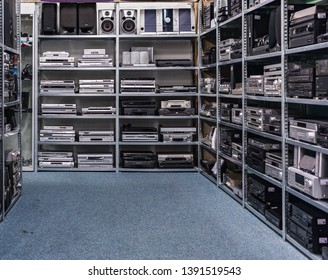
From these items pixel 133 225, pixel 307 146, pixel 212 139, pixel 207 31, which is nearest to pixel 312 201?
pixel 307 146

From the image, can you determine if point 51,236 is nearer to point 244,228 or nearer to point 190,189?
point 244,228

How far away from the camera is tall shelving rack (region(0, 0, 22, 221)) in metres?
3.56

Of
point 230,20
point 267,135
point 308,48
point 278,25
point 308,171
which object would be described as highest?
point 230,20

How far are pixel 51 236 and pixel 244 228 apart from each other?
4.79 ft

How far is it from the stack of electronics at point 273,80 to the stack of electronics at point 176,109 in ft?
7.79

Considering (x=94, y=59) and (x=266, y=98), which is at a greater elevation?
(x=94, y=59)

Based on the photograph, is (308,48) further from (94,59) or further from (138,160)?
(94,59)

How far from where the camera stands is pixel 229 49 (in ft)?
14.6

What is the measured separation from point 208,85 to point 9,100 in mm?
2423

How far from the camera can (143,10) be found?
5.84 metres

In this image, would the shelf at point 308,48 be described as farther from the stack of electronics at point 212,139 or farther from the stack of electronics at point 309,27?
the stack of electronics at point 212,139

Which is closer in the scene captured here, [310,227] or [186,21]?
[310,227]

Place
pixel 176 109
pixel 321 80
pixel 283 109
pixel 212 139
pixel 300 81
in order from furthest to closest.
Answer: pixel 176 109
pixel 212 139
pixel 283 109
pixel 300 81
pixel 321 80

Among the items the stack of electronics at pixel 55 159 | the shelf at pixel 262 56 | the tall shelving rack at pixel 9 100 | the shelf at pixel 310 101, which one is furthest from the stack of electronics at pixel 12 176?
the shelf at pixel 310 101
